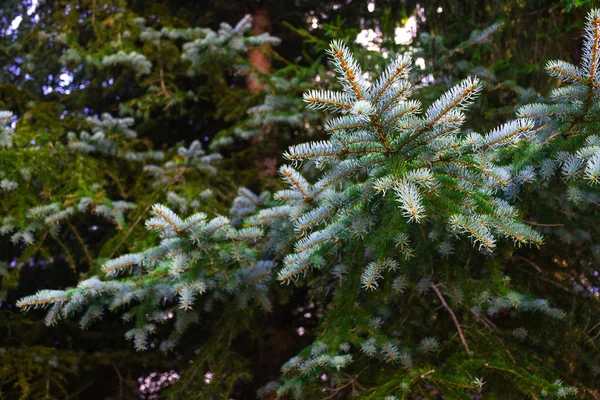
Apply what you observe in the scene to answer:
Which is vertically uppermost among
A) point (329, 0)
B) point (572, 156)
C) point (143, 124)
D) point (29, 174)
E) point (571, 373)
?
point (329, 0)

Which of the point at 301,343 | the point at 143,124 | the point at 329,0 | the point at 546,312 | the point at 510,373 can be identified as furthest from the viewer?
the point at 329,0

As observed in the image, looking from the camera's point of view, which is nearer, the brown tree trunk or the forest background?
the forest background

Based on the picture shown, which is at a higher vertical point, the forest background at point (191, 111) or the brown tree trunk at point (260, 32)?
the brown tree trunk at point (260, 32)

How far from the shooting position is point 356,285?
87.4 inches

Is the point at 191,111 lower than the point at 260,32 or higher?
lower

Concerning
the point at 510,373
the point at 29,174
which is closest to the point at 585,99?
the point at 510,373

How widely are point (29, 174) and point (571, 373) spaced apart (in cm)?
349

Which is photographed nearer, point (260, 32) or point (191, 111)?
point (191, 111)

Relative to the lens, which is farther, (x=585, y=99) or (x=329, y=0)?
(x=329, y=0)

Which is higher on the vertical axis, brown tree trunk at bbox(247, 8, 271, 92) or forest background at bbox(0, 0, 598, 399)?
brown tree trunk at bbox(247, 8, 271, 92)

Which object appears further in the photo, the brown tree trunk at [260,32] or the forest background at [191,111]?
the brown tree trunk at [260,32]

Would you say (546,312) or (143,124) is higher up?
(143,124)

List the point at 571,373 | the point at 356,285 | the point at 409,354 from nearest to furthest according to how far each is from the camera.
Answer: the point at 356,285
the point at 409,354
the point at 571,373

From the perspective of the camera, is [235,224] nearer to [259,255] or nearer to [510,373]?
[259,255]
